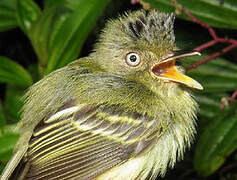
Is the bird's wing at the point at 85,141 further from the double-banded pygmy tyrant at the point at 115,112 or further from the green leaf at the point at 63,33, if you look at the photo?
the green leaf at the point at 63,33

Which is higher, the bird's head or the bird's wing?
the bird's head

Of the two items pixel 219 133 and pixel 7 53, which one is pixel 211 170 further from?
pixel 7 53

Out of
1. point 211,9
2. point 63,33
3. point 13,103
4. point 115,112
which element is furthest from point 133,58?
point 13,103

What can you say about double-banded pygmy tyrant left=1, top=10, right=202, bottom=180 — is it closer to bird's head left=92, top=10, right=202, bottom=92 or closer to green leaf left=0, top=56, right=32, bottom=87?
bird's head left=92, top=10, right=202, bottom=92

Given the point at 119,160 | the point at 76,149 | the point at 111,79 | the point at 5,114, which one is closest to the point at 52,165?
the point at 76,149

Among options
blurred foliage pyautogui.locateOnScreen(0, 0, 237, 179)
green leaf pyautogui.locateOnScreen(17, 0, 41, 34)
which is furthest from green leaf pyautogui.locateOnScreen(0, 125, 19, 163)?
green leaf pyautogui.locateOnScreen(17, 0, 41, 34)

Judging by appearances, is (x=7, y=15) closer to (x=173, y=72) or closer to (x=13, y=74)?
(x=13, y=74)
